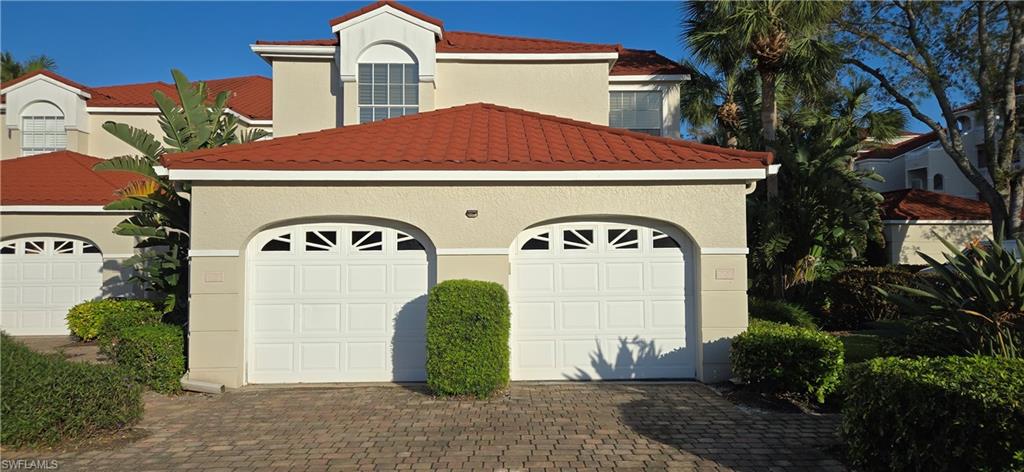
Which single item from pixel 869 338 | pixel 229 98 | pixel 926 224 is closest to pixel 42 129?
pixel 229 98

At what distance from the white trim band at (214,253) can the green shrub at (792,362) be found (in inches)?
272

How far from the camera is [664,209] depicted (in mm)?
9180

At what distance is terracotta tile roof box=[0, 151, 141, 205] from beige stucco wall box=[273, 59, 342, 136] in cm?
404

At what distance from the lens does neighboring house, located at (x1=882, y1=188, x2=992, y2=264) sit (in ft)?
66.9

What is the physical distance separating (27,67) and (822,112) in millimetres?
35238

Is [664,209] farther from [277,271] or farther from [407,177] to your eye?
[277,271]

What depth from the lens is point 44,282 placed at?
15.0 m

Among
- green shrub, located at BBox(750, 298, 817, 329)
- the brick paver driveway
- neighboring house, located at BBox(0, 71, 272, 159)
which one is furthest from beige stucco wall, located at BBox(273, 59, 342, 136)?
green shrub, located at BBox(750, 298, 817, 329)

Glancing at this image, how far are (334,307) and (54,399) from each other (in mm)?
3565

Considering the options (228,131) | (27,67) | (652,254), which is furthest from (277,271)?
(27,67)

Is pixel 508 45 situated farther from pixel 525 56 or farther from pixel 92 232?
pixel 92 232

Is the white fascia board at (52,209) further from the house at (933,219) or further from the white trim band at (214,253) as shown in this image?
the house at (933,219)

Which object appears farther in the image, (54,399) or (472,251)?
(472,251)

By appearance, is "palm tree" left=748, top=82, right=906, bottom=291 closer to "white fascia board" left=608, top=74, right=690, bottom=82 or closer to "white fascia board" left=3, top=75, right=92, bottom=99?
"white fascia board" left=608, top=74, right=690, bottom=82
